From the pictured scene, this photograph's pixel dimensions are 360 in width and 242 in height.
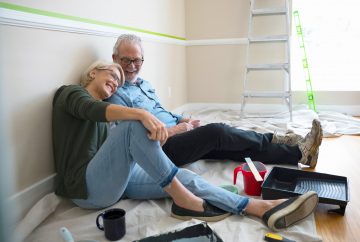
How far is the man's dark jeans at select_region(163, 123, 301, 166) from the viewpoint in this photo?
5.66 feet

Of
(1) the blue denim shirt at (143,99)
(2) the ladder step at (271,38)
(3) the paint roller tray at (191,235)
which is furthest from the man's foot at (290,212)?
(2) the ladder step at (271,38)

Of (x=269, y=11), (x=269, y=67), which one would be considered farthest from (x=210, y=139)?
(x=269, y=11)

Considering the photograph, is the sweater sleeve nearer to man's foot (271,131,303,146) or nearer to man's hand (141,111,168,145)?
man's hand (141,111,168,145)

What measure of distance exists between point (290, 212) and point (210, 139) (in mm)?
617

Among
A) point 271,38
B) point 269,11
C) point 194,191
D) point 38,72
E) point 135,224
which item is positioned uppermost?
point 269,11

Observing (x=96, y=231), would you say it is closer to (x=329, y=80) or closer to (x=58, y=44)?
(x=58, y=44)

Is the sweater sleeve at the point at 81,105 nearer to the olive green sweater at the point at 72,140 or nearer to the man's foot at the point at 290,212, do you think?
the olive green sweater at the point at 72,140

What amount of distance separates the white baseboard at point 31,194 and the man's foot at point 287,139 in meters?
1.30

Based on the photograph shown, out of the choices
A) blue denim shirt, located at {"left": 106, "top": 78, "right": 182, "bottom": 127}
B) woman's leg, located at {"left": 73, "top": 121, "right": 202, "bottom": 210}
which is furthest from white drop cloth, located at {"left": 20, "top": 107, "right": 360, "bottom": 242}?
blue denim shirt, located at {"left": 106, "top": 78, "right": 182, "bottom": 127}

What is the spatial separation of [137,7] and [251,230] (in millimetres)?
1883

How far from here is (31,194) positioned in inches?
56.6

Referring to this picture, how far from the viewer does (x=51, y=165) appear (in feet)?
5.12

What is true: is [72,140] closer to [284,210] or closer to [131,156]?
[131,156]

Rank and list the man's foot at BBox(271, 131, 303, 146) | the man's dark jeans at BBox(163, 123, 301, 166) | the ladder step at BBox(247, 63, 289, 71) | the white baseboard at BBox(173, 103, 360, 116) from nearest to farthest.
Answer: the man's dark jeans at BBox(163, 123, 301, 166) < the man's foot at BBox(271, 131, 303, 146) < the ladder step at BBox(247, 63, 289, 71) < the white baseboard at BBox(173, 103, 360, 116)
